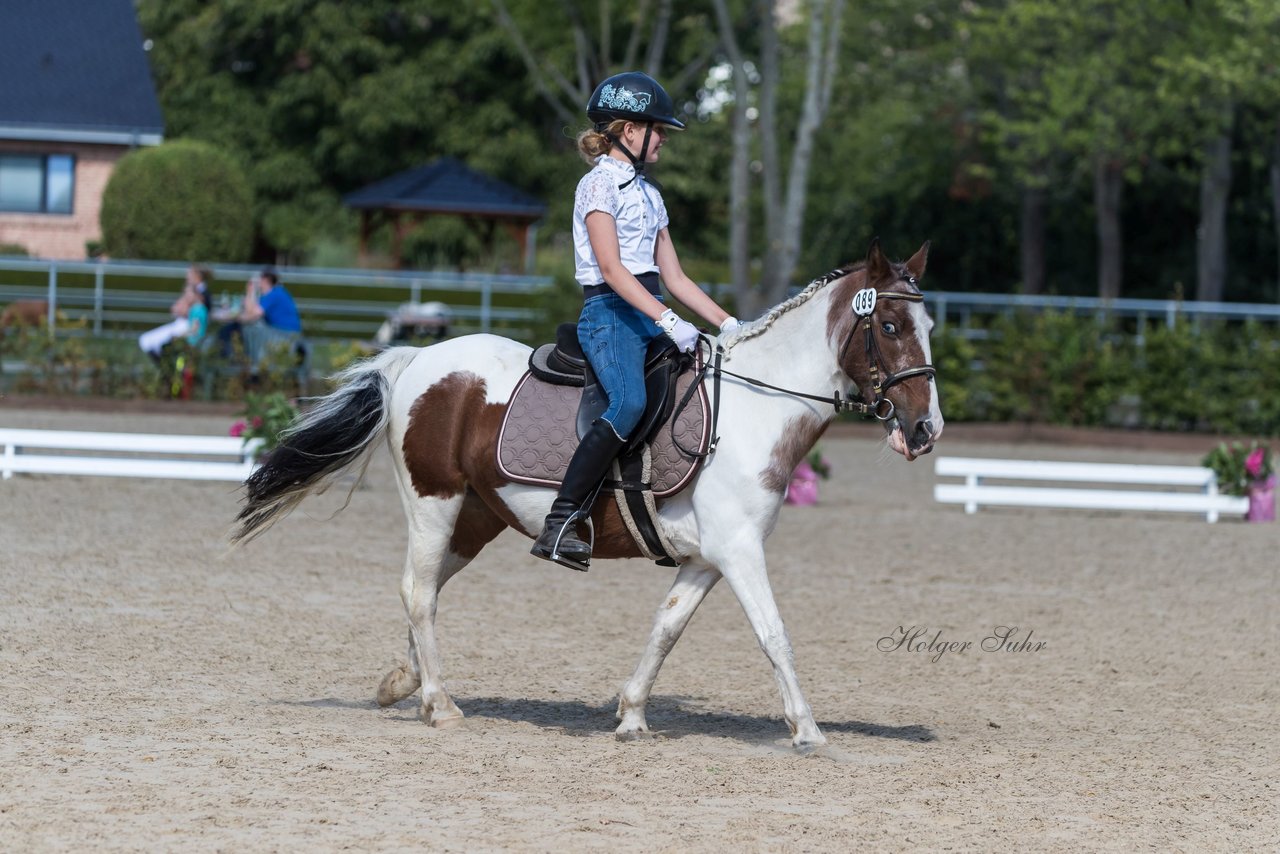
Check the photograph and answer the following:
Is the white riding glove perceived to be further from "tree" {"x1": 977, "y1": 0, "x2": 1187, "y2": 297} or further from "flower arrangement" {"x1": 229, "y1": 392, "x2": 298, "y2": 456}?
"tree" {"x1": 977, "y1": 0, "x2": 1187, "y2": 297}

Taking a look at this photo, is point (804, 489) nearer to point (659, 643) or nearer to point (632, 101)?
point (659, 643)

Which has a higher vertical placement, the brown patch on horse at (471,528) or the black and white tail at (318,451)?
the black and white tail at (318,451)

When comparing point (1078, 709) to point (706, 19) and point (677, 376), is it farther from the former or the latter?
point (706, 19)

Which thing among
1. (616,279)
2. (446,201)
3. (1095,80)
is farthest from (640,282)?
(446,201)

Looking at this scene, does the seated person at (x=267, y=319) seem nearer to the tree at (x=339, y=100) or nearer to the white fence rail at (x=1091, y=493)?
the white fence rail at (x=1091, y=493)

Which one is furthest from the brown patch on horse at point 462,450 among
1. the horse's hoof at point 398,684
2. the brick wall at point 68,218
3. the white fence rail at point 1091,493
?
the brick wall at point 68,218

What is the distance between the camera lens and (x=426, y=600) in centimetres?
712

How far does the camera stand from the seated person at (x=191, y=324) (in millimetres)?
22922

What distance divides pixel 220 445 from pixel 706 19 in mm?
28681

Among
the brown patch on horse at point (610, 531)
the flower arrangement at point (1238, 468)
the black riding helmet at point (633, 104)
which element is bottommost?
the flower arrangement at point (1238, 468)

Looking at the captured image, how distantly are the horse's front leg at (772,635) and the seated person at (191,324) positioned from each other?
17.4 meters

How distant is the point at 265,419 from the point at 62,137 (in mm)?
28734

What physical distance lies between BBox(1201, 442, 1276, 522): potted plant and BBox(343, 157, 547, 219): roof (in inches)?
961

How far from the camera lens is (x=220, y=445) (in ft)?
52.7
